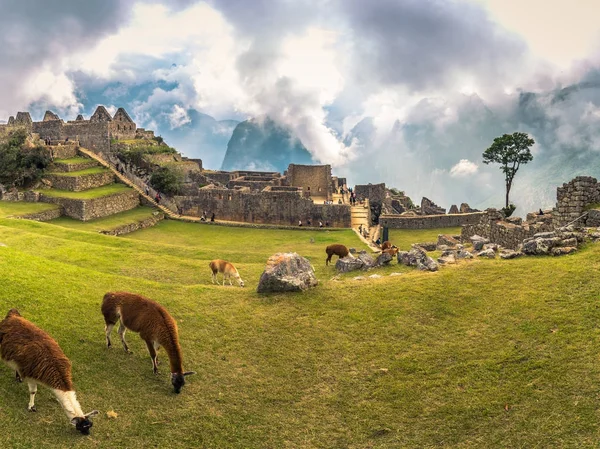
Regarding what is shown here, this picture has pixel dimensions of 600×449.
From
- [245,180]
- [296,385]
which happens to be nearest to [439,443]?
[296,385]

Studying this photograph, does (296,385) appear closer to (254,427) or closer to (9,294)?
(254,427)

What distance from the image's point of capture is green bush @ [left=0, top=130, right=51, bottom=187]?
140 ft

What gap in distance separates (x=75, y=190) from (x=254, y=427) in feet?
132

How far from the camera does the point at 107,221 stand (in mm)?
38875

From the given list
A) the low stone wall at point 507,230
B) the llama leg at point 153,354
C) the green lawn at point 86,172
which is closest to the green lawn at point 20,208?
the green lawn at point 86,172

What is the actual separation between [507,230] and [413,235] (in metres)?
22.0

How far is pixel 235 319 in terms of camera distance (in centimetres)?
1313

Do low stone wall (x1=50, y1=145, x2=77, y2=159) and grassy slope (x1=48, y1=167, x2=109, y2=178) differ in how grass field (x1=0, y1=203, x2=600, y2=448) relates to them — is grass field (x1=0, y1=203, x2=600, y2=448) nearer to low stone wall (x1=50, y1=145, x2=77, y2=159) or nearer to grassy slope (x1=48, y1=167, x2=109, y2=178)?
grassy slope (x1=48, y1=167, x2=109, y2=178)

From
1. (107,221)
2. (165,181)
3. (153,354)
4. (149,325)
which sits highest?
(165,181)

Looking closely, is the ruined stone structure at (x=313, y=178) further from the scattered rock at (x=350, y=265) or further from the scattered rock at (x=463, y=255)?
the scattered rock at (x=463, y=255)

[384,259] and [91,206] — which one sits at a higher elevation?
[91,206]

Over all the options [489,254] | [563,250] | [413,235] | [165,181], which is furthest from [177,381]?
[165,181]

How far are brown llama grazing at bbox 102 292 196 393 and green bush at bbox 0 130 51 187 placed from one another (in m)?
38.5

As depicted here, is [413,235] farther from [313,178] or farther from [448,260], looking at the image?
[448,260]
